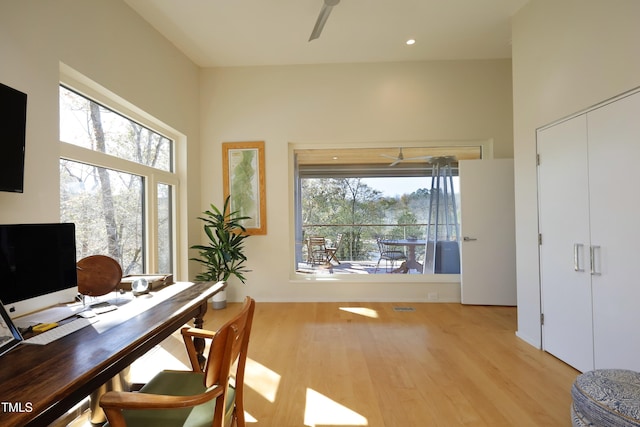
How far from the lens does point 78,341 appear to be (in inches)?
44.9

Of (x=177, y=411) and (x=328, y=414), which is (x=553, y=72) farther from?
(x=177, y=411)

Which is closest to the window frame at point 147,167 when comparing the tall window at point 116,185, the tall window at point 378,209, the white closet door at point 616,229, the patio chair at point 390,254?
the tall window at point 116,185

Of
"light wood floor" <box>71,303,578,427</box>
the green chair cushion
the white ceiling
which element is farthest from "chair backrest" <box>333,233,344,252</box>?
the green chair cushion

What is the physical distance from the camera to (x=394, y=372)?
7.21 feet

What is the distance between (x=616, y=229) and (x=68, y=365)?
10.2ft

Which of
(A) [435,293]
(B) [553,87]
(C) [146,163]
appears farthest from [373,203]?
(C) [146,163]

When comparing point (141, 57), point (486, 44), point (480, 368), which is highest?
point (486, 44)

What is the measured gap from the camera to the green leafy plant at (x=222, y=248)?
3574 millimetres

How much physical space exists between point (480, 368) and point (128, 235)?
3.51 metres

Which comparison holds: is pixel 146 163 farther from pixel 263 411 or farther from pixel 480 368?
pixel 480 368

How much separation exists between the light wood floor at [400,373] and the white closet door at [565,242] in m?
0.23

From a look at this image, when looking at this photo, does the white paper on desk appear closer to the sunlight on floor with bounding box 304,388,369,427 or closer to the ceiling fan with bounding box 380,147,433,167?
the sunlight on floor with bounding box 304,388,369,427

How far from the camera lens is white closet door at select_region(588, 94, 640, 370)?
1779 mm

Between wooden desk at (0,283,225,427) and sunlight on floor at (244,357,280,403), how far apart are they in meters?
0.93
